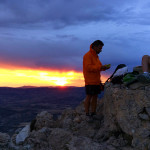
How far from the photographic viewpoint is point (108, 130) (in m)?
5.99

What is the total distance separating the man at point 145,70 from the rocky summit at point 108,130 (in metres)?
0.15

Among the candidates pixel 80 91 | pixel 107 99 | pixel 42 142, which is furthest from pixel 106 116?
pixel 80 91

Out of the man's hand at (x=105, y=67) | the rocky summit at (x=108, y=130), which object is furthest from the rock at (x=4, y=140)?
the man's hand at (x=105, y=67)

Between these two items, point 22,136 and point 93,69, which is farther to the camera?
point 22,136

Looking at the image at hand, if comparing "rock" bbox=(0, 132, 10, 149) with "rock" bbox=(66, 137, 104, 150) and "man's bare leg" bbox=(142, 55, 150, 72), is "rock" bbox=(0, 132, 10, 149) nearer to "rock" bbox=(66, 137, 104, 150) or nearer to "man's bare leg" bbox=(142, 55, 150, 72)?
"rock" bbox=(66, 137, 104, 150)

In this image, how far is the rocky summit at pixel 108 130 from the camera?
516 centimetres

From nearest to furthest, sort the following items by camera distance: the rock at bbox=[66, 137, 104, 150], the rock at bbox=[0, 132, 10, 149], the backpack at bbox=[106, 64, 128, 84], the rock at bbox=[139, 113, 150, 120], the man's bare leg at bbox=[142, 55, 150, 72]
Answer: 1. the rock at bbox=[139, 113, 150, 120]
2. the rock at bbox=[66, 137, 104, 150]
3. the man's bare leg at bbox=[142, 55, 150, 72]
4. the backpack at bbox=[106, 64, 128, 84]
5. the rock at bbox=[0, 132, 10, 149]

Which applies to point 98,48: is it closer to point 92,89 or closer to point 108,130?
point 92,89

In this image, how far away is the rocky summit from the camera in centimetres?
516

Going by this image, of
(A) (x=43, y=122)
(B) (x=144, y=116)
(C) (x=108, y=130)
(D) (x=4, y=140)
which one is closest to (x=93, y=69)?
(C) (x=108, y=130)

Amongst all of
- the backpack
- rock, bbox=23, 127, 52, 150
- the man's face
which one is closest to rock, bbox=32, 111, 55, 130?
rock, bbox=23, 127, 52, 150

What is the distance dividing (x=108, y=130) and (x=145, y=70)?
5.63 feet

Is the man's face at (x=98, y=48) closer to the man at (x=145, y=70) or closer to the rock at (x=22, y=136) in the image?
the man at (x=145, y=70)

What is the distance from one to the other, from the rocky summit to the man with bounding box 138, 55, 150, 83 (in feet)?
0.48
